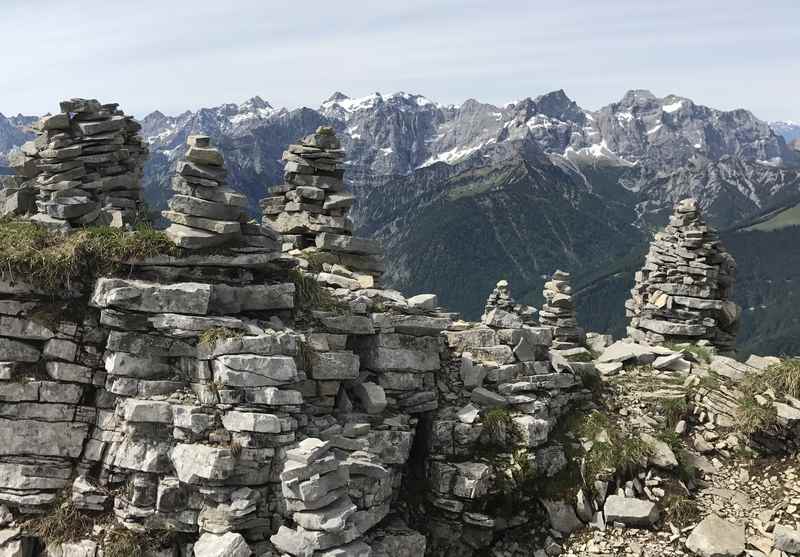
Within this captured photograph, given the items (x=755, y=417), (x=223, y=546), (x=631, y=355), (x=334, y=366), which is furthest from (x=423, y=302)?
(x=755, y=417)

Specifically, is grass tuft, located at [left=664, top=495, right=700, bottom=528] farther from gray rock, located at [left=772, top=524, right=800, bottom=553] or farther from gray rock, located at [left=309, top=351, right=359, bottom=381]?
gray rock, located at [left=309, top=351, right=359, bottom=381]

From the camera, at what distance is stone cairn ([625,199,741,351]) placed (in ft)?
116

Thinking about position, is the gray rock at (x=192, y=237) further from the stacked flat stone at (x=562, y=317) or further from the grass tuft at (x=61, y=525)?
the stacked flat stone at (x=562, y=317)

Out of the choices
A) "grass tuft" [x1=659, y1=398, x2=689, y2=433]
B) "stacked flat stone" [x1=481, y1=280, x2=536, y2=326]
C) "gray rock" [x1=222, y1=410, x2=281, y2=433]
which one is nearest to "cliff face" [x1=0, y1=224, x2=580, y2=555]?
"gray rock" [x1=222, y1=410, x2=281, y2=433]

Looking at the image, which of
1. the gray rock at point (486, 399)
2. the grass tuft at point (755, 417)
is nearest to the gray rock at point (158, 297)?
the gray rock at point (486, 399)

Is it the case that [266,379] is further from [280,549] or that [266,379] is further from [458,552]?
[458,552]

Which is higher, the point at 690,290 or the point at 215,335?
the point at 215,335

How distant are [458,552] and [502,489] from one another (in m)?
2.16

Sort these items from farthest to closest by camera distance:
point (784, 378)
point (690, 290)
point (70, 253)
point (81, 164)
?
point (690, 290)
point (81, 164)
point (784, 378)
point (70, 253)

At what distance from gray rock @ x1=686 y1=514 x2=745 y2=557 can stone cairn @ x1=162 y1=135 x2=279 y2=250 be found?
14227 millimetres

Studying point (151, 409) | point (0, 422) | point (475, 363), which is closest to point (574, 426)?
point (475, 363)

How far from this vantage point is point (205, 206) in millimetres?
17891

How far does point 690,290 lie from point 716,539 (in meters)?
20.3

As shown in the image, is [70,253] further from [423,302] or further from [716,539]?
[716,539]
